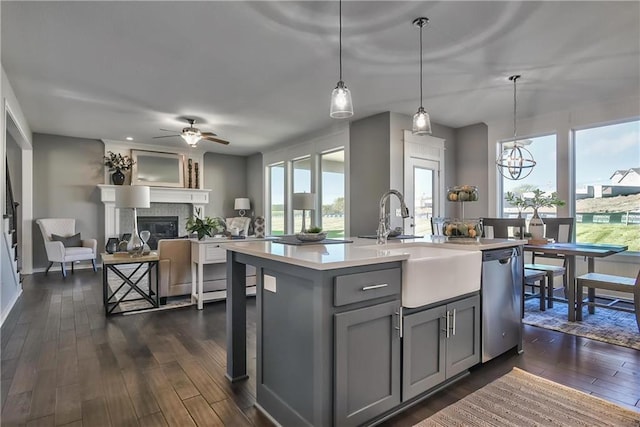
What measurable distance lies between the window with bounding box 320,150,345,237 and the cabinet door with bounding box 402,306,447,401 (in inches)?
159

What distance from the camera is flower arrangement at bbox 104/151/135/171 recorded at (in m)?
7.19

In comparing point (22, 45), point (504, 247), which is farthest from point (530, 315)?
point (22, 45)

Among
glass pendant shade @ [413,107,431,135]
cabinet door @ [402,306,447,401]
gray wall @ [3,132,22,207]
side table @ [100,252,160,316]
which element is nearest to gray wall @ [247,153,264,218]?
side table @ [100,252,160,316]

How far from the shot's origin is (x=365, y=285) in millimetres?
1679

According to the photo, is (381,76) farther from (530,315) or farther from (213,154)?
(213,154)

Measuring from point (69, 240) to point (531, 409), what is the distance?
7313mm

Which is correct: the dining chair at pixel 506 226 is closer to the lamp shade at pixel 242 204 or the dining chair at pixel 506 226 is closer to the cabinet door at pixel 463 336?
the cabinet door at pixel 463 336

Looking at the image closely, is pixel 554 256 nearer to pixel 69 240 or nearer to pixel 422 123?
pixel 422 123

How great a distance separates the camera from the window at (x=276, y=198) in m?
7.88

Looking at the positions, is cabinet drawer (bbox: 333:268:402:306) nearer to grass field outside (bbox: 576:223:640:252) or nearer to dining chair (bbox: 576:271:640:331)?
dining chair (bbox: 576:271:640:331)

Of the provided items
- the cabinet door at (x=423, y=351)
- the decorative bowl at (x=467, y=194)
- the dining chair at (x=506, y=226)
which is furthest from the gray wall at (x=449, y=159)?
the cabinet door at (x=423, y=351)

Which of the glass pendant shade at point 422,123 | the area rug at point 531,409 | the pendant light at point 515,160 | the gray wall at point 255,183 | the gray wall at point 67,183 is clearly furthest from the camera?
the gray wall at point 255,183

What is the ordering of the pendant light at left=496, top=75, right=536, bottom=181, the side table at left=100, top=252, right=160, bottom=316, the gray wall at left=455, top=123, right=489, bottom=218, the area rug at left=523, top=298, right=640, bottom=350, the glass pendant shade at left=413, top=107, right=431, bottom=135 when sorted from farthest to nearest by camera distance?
the gray wall at left=455, top=123, right=489, bottom=218
the pendant light at left=496, top=75, right=536, bottom=181
the side table at left=100, top=252, right=160, bottom=316
the area rug at left=523, top=298, right=640, bottom=350
the glass pendant shade at left=413, top=107, right=431, bottom=135

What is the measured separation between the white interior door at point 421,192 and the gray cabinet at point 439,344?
119 inches
